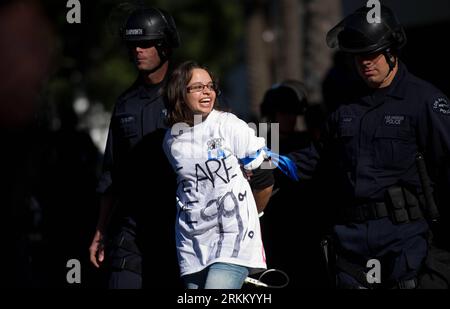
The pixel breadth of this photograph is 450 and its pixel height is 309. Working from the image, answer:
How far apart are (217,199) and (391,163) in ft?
3.29

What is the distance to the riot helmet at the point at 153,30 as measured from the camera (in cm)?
589

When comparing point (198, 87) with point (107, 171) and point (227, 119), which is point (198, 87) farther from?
point (107, 171)

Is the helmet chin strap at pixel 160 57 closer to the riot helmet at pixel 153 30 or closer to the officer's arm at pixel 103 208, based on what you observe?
the riot helmet at pixel 153 30

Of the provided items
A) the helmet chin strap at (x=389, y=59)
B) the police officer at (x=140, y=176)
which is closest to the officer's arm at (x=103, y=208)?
the police officer at (x=140, y=176)

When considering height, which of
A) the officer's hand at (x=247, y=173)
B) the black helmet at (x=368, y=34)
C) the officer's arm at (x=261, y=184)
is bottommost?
the officer's arm at (x=261, y=184)

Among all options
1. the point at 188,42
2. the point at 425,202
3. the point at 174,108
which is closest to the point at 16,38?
the point at 174,108

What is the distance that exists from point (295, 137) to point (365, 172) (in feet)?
5.59

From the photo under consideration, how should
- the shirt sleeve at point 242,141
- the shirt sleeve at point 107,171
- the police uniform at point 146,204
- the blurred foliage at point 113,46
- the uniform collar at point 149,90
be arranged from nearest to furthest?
the shirt sleeve at point 242,141 < the police uniform at point 146,204 < the uniform collar at point 149,90 < the shirt sleeve at point 107,171 < the blurred foliage at point 113,46

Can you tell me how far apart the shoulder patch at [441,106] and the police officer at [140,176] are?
1.74m

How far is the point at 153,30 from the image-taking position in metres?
5.90

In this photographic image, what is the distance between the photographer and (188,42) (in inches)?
1340

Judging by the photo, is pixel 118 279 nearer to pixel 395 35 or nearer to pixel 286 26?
pixel 395 35

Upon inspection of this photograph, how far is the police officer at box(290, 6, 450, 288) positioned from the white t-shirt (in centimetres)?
54
